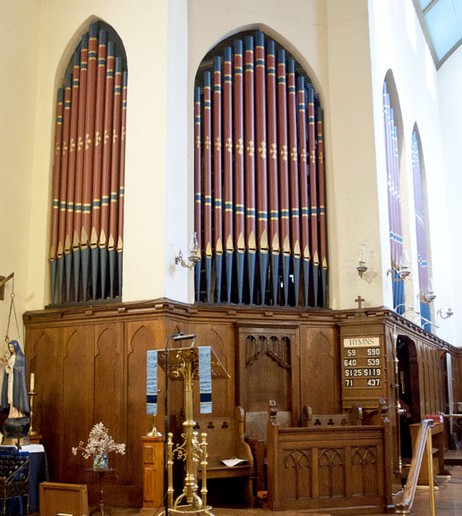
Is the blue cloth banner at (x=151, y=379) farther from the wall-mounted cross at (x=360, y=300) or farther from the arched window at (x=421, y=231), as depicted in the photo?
the arched window at (x=421, y=231)

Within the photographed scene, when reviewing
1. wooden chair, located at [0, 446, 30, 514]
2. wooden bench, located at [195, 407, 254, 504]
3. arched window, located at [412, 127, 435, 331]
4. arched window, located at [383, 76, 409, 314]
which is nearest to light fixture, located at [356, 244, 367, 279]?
arched window, located at [383, 76, 409, 314]

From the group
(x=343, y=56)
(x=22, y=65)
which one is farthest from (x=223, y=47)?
(x=22, y=65)

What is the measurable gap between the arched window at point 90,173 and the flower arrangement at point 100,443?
2.08 meters

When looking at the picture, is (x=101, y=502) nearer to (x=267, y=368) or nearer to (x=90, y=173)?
(x=267, y=368)

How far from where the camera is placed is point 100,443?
924 centimetres

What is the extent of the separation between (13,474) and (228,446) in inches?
120

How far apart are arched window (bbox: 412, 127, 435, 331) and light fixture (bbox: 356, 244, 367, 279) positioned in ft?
12.7

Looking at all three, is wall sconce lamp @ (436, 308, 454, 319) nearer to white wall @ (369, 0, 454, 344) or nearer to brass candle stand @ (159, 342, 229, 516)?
white wall @ (369, 0, 454, 344)

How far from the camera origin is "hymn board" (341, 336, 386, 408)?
11.5 metres

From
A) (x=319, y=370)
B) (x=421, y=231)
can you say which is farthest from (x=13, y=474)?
(x=421, y=231)

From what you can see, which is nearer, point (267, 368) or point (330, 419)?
point (330, 419)

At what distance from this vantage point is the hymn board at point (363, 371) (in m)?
11.5

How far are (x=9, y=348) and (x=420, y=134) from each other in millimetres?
12244

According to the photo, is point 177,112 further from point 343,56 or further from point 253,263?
point 343,56
